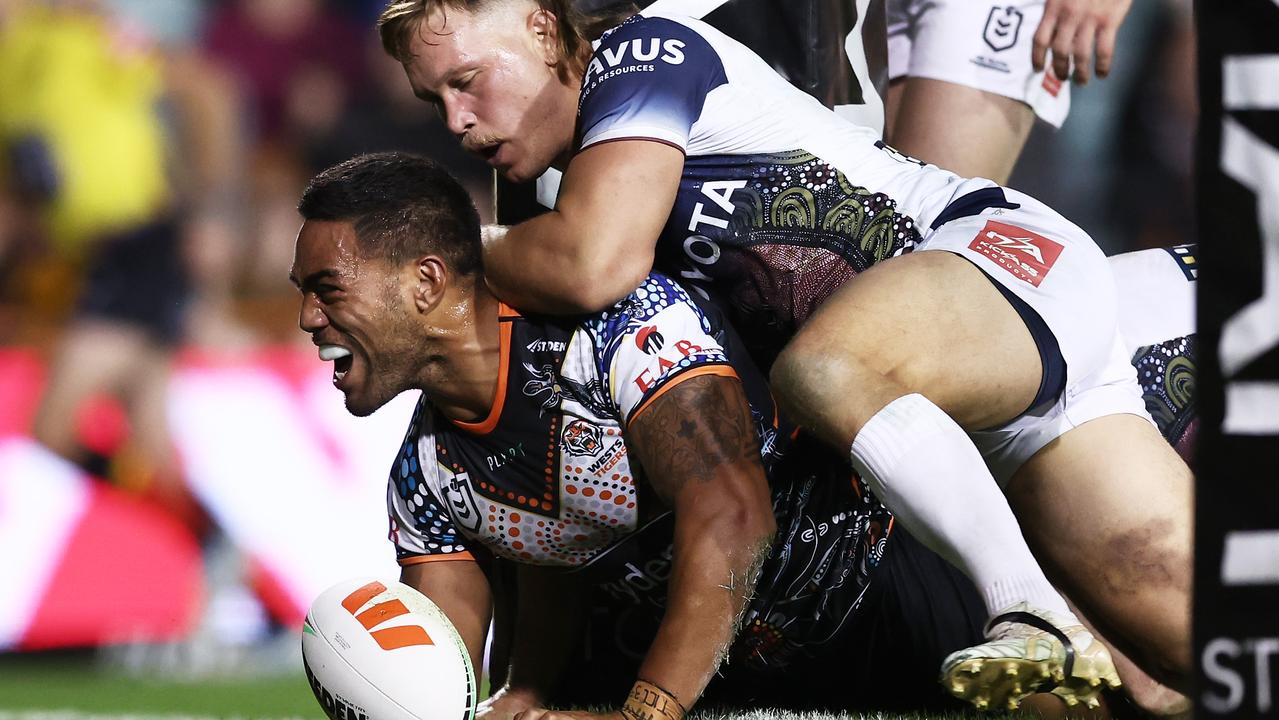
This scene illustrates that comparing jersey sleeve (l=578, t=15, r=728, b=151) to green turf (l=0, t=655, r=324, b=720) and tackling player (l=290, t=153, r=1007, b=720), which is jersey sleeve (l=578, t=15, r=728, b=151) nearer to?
tackling player (l=290, t=153, r=1007, b=720)

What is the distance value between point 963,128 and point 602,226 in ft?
5.66

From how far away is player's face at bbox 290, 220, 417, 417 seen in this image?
117 inches

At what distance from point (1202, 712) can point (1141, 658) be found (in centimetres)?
174

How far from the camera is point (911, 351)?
269 centimetres

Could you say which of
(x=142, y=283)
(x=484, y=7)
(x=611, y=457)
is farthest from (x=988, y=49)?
(x=142, y=283)

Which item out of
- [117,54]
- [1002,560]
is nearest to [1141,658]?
[1002,560]

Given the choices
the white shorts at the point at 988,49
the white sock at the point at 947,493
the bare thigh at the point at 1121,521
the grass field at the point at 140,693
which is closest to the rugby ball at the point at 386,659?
the grass field at the point at 140,693

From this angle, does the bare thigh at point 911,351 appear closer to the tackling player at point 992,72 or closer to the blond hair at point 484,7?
the blond hair at point 484,7

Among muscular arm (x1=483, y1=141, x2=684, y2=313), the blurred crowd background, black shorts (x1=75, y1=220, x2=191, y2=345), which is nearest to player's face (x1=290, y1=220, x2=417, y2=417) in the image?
muscular arm (x1=483, y1=141, x2=684, y2=313)

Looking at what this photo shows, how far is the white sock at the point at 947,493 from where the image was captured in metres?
A: 2.52

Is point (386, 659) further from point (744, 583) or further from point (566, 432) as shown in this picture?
point (744, 583)

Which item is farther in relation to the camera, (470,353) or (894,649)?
(894,649)

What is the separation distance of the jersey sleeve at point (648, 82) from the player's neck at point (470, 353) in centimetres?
40

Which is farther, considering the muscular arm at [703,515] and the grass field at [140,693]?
the grass field at [140,693]
